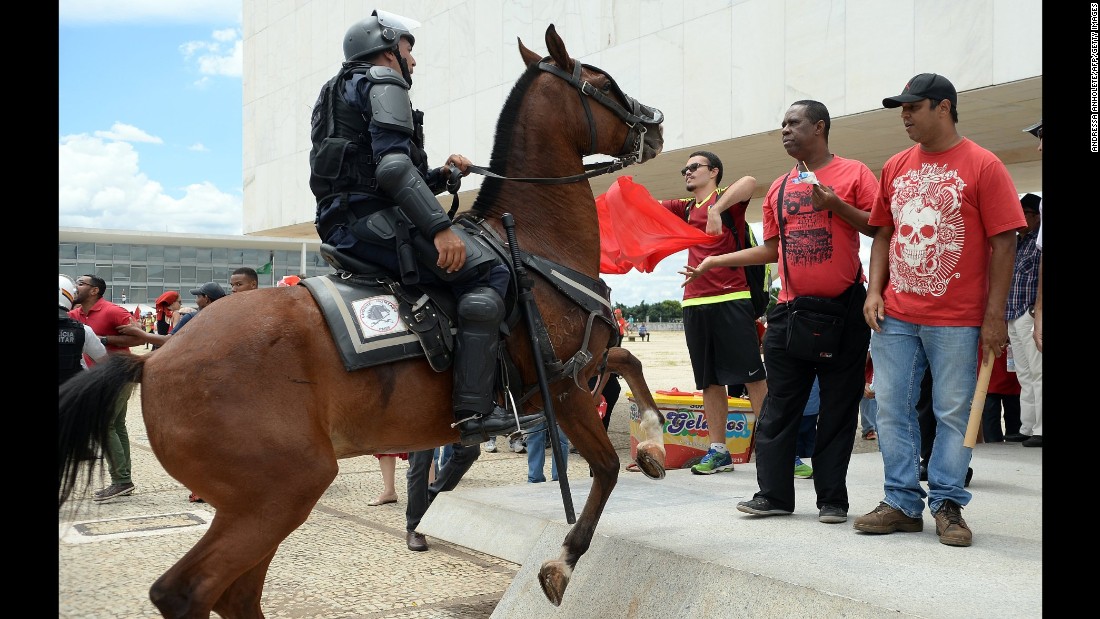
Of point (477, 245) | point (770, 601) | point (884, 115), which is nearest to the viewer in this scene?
point (770, 601)

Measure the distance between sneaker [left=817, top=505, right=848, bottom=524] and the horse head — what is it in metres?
2.22

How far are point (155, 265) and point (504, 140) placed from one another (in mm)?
68532

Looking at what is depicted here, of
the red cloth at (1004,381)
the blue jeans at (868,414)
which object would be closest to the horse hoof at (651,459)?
the red cloth at (1004,381)

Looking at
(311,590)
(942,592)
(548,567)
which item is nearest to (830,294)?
(942,592)

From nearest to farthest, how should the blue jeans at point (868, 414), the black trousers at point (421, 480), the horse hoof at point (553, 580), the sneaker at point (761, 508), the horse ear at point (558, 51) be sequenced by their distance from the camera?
1. the horse hoof at point (553, 580)
2. the horse ear at point (558, 51)
3. the sneaker at point (761, 508)
4. the black trousers at point (421, 480)
5. the blue jeans at point (868, 414)

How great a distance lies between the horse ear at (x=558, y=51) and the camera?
14.1ft

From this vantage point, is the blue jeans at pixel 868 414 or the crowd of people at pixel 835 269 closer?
the crowd of people at pixel 835 269

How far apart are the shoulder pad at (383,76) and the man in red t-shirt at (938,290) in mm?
2434

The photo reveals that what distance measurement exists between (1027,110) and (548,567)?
8.31 m

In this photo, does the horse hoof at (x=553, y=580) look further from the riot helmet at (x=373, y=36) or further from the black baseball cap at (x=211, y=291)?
the black baseball cap at (x=211, y=291)

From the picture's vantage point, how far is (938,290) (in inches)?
175

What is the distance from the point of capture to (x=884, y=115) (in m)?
10.2

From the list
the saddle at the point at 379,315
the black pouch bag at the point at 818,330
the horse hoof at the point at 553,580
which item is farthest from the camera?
the black pouch bag at the point at 818,330
